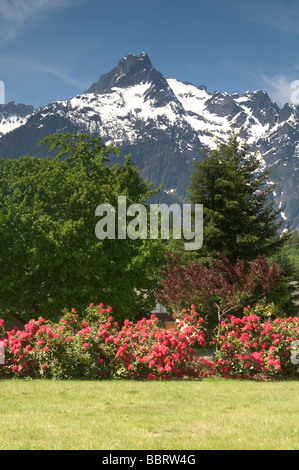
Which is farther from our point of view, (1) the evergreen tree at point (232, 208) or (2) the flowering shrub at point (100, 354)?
(1) the evergreen tree at point (232, 208)

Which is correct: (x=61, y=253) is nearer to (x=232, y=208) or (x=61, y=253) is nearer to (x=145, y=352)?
(x=145, y=352)

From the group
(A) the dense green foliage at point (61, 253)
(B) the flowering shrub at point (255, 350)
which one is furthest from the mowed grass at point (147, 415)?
(A) the dense green foliage at point (61, 253)

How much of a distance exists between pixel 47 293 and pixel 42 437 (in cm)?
1461

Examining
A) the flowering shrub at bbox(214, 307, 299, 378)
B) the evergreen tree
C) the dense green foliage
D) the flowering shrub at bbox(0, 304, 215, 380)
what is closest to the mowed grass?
the flowering shrub at bbox(0, 304, 215, 380)

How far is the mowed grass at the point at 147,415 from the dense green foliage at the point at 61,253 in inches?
335

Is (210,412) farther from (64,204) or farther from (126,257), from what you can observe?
(64,204)

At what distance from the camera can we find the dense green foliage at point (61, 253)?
66.6ft

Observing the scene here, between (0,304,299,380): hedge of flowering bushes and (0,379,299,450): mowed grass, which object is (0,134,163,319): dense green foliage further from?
(0,379,299,450): mowed grass

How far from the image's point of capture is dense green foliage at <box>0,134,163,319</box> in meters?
20.3

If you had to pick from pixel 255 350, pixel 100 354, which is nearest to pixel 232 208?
pixel 255 350

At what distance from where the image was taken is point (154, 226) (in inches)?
1030

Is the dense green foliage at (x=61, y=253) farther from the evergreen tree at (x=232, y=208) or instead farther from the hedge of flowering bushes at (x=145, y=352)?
the hedge of flowering bushes at (x=145, y=352)

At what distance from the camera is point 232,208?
2480 centimetres
